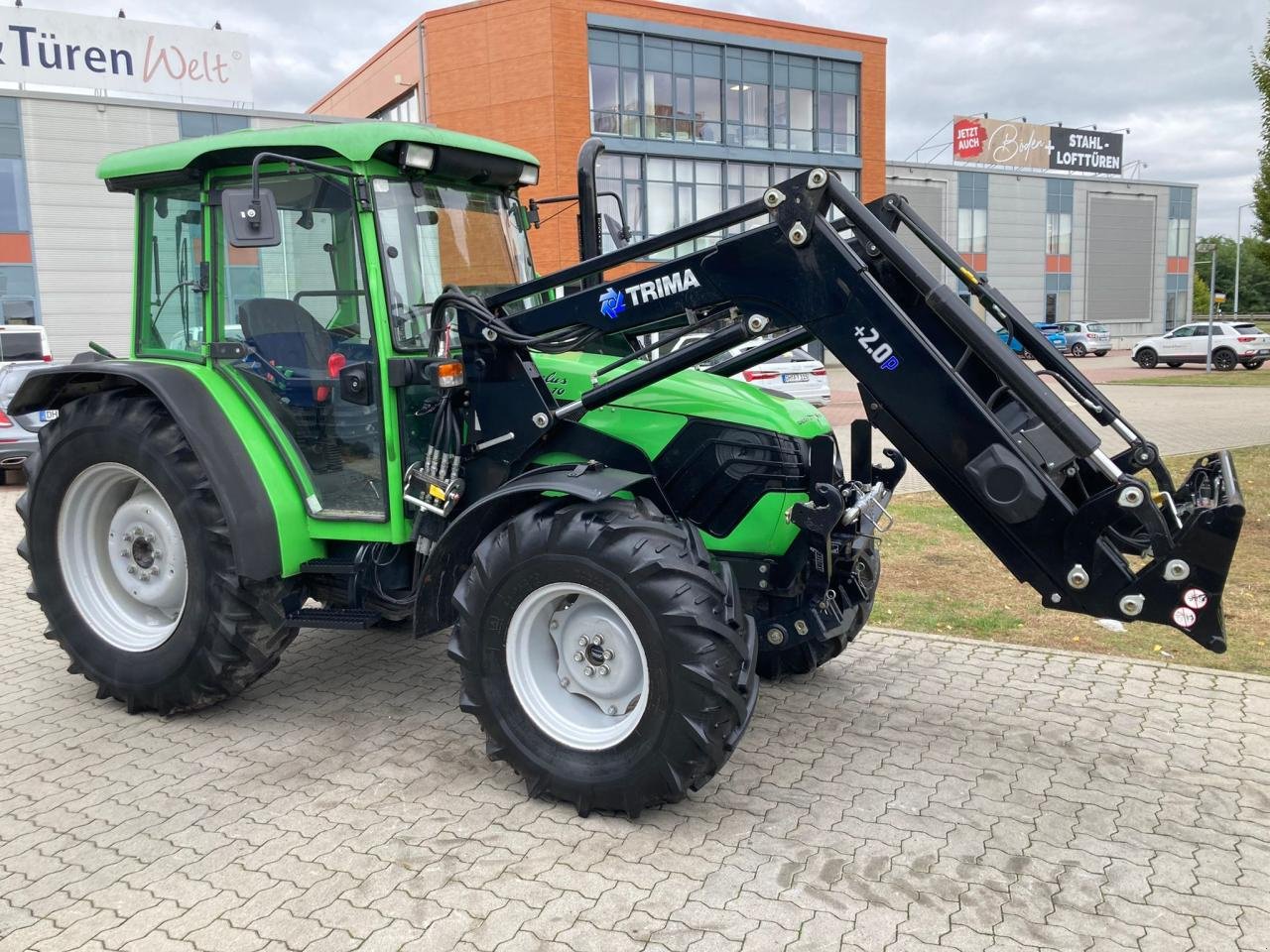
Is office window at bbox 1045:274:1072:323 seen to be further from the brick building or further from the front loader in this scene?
the front loader

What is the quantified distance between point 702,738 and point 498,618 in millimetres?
948

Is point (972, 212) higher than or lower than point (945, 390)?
higher

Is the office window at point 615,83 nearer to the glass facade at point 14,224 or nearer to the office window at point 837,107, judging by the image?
the office window at point 837,107

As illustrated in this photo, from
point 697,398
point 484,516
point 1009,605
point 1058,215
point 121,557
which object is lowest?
point 1009,605

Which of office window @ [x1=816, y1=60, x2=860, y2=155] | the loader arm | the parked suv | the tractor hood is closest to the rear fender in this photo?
the loader arm

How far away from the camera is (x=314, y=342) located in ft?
15.2

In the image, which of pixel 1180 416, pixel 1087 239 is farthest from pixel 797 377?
pixel 1087 239

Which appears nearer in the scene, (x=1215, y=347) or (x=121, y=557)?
(x=121, y=557)

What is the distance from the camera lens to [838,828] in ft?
12.5

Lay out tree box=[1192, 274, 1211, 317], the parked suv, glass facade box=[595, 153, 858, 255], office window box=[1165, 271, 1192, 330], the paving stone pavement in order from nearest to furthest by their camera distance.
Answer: the paving stone pavement
glass facade box=[595, 153, 858, 255]
the parked suv
office window box=[1165, 271, 1192, 330]
tree box=[1192, 274, 1211, 317]

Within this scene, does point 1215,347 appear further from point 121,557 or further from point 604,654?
point 121,557

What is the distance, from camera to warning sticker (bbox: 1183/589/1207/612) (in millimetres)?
3344

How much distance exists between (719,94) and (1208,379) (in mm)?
18313

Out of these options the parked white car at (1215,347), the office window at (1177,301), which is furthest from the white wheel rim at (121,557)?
the office window at (1177,301)
